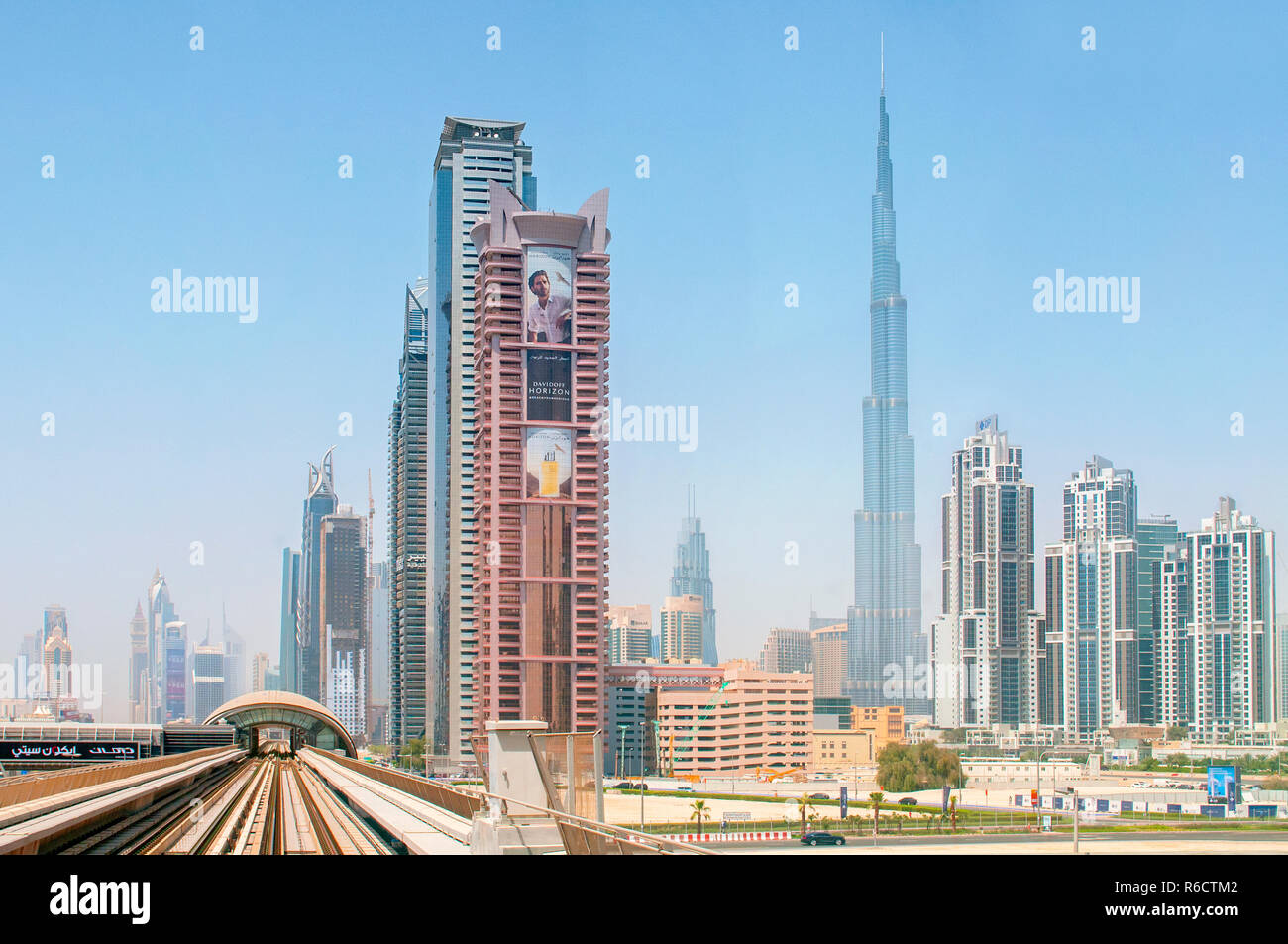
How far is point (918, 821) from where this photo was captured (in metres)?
53.2

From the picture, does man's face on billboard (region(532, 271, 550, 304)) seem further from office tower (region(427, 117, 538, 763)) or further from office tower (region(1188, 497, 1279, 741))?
office tower (region(1188, 497, 1279, 741))

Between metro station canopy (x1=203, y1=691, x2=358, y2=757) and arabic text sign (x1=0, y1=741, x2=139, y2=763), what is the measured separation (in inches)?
707

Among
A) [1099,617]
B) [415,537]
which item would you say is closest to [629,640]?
[415,537]

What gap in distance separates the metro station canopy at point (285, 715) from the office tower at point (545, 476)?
10.3 meters

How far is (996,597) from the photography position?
146 metres

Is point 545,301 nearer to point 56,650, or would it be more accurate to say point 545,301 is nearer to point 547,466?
point 547,466

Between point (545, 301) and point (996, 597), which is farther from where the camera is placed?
point (996, 597)

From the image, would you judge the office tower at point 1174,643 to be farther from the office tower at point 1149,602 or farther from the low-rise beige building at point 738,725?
the low-rise beige building at point 738,725

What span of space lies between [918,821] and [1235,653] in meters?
78.2

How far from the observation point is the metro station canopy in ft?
262

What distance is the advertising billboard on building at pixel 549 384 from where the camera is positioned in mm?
85812

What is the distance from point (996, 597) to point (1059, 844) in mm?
107628
